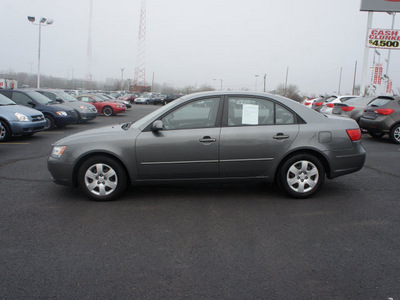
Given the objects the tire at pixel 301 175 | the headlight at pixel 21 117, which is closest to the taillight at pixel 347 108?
the tire at pixel 301 175

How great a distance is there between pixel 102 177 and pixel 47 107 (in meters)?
10.3

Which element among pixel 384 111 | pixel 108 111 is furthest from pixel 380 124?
pixel 108 111

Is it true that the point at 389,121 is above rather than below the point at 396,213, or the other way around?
above

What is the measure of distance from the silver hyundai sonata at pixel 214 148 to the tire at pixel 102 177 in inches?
0.5

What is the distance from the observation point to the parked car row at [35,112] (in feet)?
35.3

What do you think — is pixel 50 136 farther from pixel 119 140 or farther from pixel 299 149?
pixel 299 149

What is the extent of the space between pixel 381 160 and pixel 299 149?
14.3 feet

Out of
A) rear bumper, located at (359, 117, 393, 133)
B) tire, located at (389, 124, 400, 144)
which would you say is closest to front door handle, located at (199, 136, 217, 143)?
rear bumper, located at (359, 117, 393, 133)

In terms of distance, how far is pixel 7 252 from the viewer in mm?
3615

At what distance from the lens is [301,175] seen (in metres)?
5.34

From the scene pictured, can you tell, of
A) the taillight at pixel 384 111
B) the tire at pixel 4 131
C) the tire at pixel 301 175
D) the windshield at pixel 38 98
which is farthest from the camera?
the windshield at pixel 38 98

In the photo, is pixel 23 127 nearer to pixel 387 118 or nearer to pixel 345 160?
pixel 345 160

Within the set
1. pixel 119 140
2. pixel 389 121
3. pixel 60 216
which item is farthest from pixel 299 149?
pixel 389 121

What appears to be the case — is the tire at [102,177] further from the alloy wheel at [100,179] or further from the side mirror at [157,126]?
the side mirror at [157,126]
